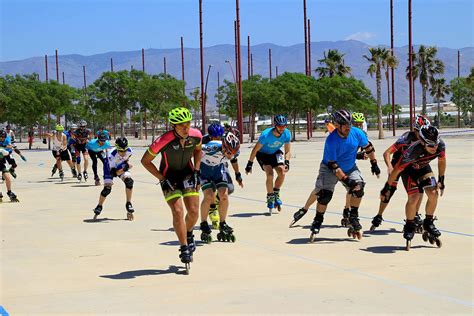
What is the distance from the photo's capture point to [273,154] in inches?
599

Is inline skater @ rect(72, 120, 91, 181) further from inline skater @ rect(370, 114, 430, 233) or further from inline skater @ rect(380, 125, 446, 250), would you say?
inline skater @ rect(380, 125, 446, 250)

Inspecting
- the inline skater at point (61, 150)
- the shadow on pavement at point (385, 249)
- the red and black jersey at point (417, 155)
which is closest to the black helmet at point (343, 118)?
the red and black jersey at point (417, 155)

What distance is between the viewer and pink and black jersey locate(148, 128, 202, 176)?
9.48 metres

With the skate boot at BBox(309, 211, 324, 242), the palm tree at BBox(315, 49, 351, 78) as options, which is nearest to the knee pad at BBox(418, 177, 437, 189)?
the skate boot at BBox(309, 211, 324, 242)

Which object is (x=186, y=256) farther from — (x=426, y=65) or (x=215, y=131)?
(x=426, y=65)

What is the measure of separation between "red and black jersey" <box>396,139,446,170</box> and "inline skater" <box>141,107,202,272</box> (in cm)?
277

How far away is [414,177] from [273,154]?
4.62m

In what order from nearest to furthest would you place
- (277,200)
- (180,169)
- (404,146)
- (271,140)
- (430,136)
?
(180,169)
(430,136)
(404,146)
(271,140)
(277,200)

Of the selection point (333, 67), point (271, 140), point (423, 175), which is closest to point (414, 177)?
point (423, 175)

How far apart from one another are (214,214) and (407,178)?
3.13 m

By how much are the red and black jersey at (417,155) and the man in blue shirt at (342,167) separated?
0.75 m

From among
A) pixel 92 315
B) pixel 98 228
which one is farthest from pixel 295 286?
pixel 98 228

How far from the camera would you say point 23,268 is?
32.8ft

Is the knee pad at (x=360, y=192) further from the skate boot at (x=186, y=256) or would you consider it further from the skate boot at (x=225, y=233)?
the skate boot at (x=186, y=256)
